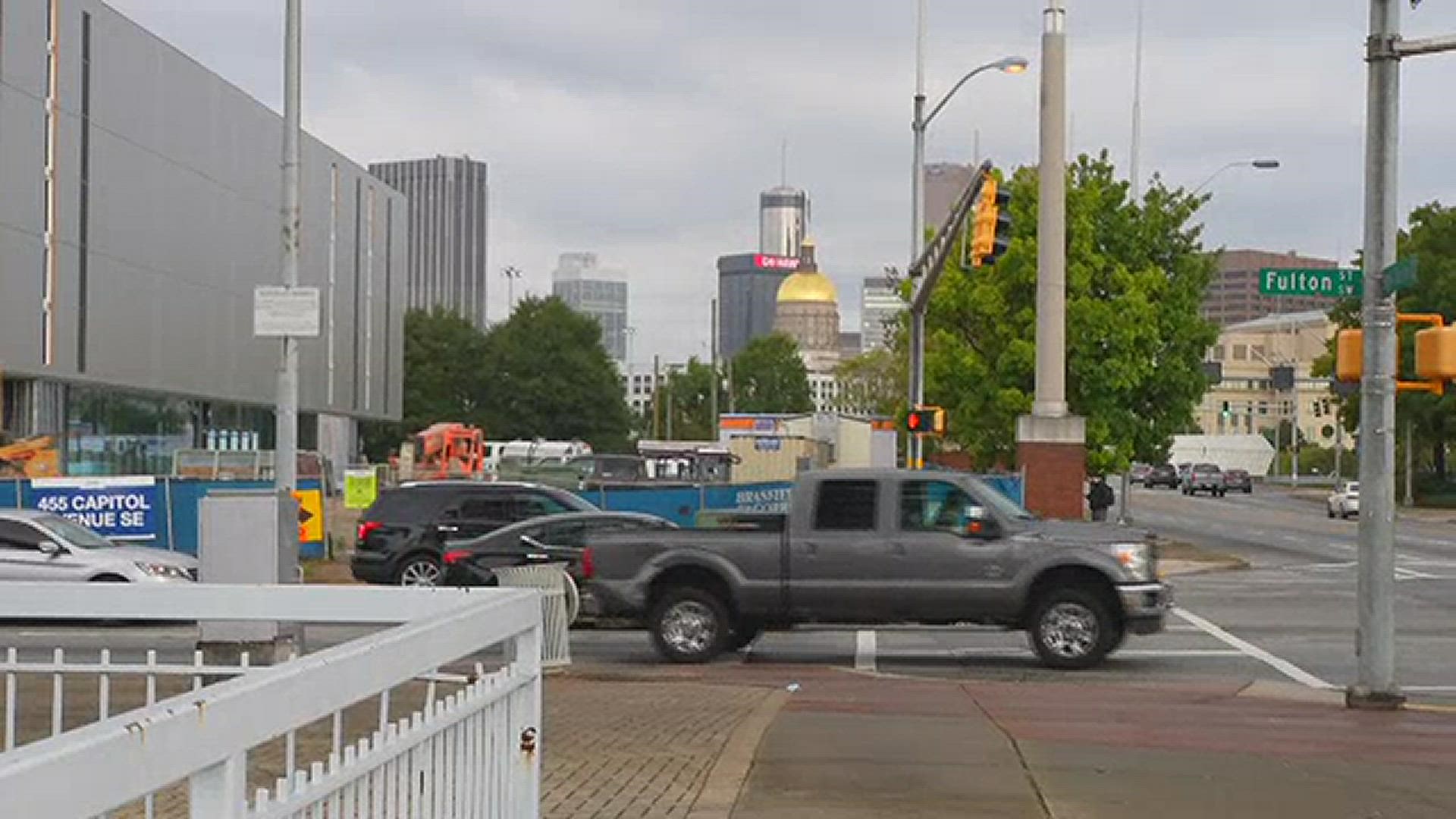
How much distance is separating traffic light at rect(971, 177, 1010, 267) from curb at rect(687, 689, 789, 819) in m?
12.9

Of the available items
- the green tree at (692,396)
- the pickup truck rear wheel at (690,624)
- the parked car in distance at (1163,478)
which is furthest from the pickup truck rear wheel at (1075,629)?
the green tree at (692,396)

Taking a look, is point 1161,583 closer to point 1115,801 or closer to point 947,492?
point 947,492

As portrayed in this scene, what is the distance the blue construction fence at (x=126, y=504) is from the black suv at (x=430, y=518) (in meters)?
5.37

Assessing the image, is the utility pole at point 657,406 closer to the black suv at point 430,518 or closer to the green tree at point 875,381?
the green tree at point 875,381

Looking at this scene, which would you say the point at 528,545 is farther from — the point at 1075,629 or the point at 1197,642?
the point at 1197,642

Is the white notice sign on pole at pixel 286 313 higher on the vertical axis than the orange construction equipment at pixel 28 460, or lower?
higher

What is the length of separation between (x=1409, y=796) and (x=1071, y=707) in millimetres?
4796

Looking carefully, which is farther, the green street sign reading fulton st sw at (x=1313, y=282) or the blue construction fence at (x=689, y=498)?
the blue construction fence at (x=689, y=498)

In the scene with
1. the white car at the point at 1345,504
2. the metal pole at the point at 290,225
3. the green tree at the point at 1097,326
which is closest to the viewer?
the metal pole at the point at 290,225

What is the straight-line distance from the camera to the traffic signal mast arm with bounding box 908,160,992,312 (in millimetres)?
30078

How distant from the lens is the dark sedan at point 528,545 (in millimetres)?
25375

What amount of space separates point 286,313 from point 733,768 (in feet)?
36.3

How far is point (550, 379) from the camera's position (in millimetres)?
118188

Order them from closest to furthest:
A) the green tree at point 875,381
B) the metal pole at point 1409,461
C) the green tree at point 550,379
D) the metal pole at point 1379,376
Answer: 1. the metal pole at point 1379,376
2. the green tree at point 875,381
3. the metal pole at point 1409,461
4. the green tree at point 550,379
